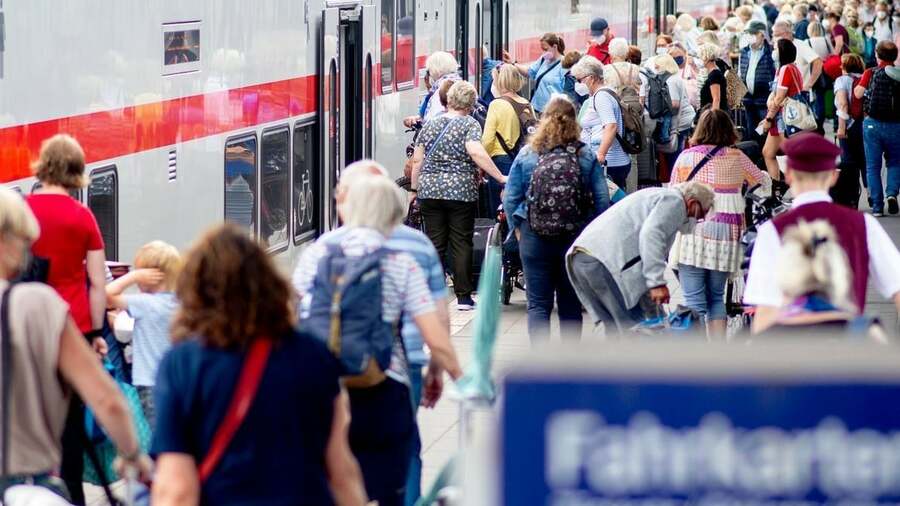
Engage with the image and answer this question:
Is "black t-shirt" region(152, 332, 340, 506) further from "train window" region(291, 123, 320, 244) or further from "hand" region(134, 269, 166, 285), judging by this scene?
"train window" region(291, 123, 320, 244)

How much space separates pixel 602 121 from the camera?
483 inches

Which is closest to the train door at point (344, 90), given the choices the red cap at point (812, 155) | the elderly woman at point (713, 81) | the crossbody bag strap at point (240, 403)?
the elderly woman at point (713, 81)

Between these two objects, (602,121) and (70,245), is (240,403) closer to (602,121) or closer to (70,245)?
(70,245)

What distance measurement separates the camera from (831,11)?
83.4 feet

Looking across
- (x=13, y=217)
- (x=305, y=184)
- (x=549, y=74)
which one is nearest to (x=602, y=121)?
(x=305, y=184)

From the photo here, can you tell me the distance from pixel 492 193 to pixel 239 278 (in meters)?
8.82

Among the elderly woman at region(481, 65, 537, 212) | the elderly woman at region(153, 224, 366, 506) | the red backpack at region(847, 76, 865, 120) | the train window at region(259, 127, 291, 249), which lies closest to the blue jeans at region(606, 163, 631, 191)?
the elderly woman at region(481, 65, 537, 212)

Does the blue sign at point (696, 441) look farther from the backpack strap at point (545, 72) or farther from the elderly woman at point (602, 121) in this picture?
the backpack strap at point (545, 72)

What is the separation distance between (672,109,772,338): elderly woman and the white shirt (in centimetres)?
395

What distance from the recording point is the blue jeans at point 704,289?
30.5 ft

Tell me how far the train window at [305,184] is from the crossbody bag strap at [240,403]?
273 inches

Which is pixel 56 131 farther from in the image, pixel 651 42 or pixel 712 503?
pixel 651 42

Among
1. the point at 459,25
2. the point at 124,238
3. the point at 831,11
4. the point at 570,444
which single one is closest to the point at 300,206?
the point at 124,238

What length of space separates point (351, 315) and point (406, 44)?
8795 mm
